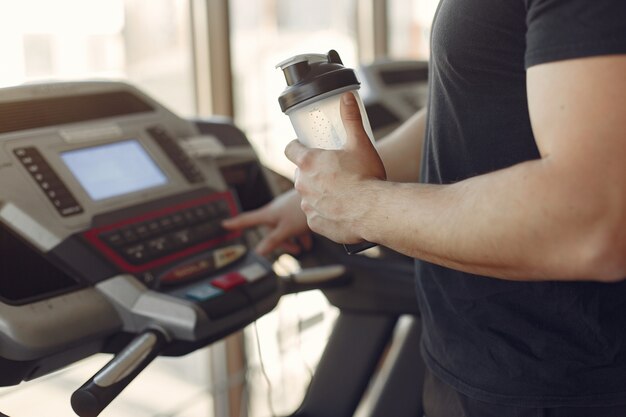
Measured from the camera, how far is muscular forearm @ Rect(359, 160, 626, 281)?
77 cm

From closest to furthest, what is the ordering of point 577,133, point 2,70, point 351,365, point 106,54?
point 577,133 → point 351,365 → point 2,70 → point 106,54

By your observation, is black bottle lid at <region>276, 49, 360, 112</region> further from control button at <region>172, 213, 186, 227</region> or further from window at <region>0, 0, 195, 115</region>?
window at <region>0, 0, 195, 115</region>

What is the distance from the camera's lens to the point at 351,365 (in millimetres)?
1917

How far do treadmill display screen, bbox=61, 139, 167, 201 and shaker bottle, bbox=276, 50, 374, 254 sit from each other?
0.46m

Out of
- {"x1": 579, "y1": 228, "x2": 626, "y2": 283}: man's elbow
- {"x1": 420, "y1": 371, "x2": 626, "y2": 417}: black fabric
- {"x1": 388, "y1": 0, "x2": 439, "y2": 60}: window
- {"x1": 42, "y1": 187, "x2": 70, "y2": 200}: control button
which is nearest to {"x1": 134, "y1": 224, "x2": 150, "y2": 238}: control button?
{"x1": 42, "y1": 187, "x2": 70, "y2": 200}: control button

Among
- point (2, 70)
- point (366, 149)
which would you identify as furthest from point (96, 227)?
point (2, 70)

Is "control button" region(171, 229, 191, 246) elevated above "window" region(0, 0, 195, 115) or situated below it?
below

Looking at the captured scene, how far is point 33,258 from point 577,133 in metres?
0.79

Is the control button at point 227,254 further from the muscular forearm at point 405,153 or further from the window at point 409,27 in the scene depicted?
the window at point 409,27

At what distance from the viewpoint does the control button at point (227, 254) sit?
1381mm

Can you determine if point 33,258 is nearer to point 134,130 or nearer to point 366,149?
point 134,130

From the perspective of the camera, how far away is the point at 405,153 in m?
1.32

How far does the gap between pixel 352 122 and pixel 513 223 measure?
0.79 ft

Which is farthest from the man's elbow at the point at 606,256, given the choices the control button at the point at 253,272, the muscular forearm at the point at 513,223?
the control button at the point at 253,272
